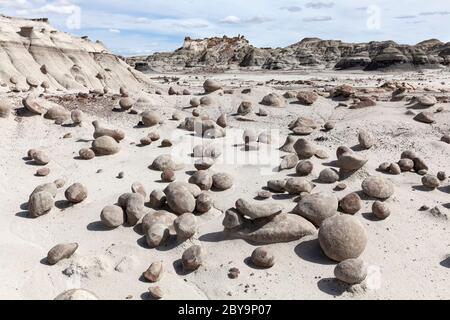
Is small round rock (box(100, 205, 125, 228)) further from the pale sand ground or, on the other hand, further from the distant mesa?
the distant mesa

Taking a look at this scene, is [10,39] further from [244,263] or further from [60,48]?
[244,263]

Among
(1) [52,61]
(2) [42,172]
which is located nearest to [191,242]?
(2) [42,172]

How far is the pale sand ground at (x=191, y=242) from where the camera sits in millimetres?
4051

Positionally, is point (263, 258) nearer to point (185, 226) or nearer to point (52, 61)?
point (185, 226)

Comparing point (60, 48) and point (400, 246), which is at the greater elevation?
point (60, 48)

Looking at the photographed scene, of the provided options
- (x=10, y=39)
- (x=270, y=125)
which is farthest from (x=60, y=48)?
(x=270, y=125)

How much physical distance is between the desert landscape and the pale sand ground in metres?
0.02

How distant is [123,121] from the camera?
9195mm

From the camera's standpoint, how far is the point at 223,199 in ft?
18.7

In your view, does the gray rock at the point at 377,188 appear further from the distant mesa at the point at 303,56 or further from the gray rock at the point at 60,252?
the distant mesa at the point at 303,56

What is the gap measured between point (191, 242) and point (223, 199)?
1078 mm

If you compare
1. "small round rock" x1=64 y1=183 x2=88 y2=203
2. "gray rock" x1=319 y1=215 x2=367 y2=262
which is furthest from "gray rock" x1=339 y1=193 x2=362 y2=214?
"small round rock" x1=64 y1=183 x2=88 y2=203

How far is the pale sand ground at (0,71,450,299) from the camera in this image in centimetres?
405
